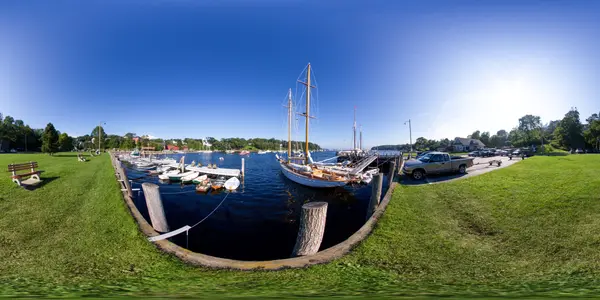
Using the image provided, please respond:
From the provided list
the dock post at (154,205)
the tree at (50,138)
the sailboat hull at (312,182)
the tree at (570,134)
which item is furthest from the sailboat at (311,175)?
the tree at (570,134)

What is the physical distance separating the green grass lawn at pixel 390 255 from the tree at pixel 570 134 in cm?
6458

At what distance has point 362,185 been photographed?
73.2ft

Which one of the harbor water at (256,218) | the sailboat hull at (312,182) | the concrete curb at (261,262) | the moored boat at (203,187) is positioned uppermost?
the concrete curb at (261,262)

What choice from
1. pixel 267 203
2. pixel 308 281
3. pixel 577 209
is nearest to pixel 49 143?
pixel 267 203

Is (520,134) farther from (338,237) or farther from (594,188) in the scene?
(338,237)

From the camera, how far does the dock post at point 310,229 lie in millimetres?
5965

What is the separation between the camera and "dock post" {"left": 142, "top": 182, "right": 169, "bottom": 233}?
728cm

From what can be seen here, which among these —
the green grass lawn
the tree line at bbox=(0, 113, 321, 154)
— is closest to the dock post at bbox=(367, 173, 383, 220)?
the green grass lawn

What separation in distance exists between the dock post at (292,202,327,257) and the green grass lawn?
1198 mm

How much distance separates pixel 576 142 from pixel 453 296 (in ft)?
250

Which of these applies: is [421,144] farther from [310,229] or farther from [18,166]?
[18,166]

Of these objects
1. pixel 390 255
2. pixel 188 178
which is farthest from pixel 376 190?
pixel 188 178

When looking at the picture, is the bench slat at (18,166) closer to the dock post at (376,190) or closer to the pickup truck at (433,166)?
the dock post at (376,190)

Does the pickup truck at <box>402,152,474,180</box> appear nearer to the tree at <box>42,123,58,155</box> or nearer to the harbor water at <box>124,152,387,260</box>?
the harbor water at <box>124,152,387,260</box>
